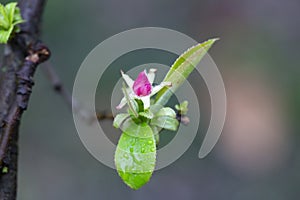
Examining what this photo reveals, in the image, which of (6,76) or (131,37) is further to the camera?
(131,37)

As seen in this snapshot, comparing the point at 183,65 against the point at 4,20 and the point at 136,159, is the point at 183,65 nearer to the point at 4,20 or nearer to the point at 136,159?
the point at 136,159

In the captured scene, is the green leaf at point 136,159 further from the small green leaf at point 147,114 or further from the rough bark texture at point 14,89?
the rough bark texture at point 14,89

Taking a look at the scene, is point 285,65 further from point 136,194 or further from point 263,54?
point 136,194

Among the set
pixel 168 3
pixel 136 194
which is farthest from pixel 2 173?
pixel 168 3

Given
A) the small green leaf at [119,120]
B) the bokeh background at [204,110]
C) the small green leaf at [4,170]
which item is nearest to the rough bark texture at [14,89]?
the small green leaf at [4,170]

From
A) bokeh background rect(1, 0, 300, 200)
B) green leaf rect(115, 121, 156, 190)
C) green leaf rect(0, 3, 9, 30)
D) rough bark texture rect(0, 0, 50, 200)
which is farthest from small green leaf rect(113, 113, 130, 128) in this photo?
bokeh background rect(1, 0, 300, 200)
